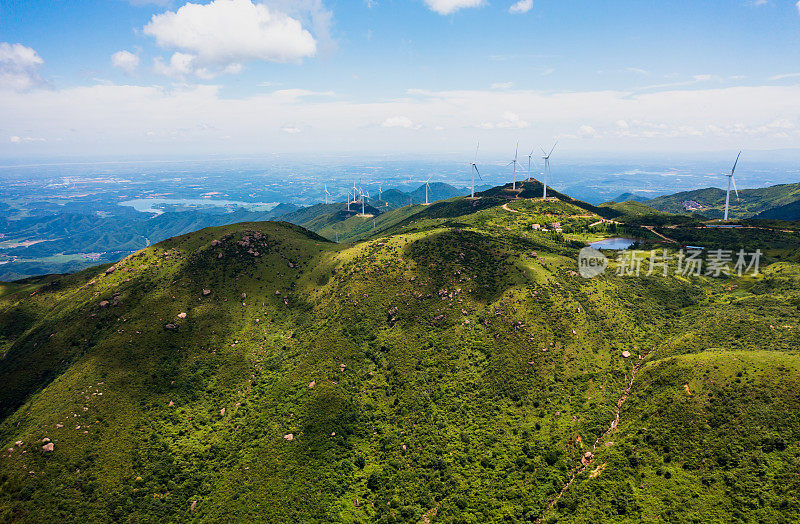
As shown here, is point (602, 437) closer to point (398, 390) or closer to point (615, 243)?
point (398, 390)

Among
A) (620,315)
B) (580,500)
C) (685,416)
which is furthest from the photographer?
(620,315)

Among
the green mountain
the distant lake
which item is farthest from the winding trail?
the distant lake

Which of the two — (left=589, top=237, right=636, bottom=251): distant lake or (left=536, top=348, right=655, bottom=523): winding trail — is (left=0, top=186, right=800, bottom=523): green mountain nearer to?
(left=536, top=348, right=655, bottom=523): winding trail

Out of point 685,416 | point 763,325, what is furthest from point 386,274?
point 763,325

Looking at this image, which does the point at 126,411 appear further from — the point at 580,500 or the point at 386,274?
the point at 580,500

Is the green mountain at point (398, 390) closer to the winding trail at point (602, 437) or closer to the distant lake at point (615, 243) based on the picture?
the winding trail at point (602, 437)

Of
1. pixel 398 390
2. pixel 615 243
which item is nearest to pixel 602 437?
pixel 398 390
